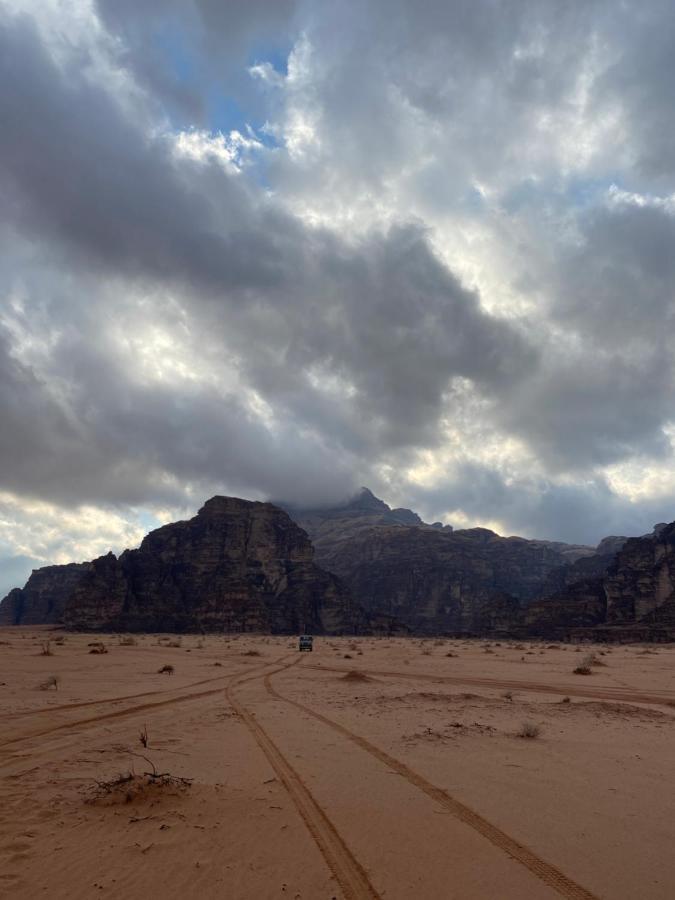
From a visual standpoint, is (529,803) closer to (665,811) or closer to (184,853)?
(665,811)

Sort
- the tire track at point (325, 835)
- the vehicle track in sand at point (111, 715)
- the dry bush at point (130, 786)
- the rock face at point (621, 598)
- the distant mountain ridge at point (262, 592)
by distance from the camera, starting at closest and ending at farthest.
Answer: the tire track at point (325, 835)
the dry bush at point (130, 786)
the vehicle track in sand at point (111, 715)
the rock face at point (621, 598)
the distant mountain ridge at point (262, 592)

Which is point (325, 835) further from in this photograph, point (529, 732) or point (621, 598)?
point (621, 598)

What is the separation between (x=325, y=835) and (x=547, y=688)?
1483 cm

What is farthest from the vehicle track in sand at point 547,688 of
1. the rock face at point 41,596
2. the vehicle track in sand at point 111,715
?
the rock face at point 41,596

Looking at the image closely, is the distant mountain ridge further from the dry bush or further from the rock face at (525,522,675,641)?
the dry bush

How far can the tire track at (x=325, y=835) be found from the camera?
13.9ft

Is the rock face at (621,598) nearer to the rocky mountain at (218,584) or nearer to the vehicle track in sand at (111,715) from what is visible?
the rocky mountain at (218,584)

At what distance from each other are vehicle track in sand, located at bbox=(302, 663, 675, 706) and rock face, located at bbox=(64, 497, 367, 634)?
103793 mm

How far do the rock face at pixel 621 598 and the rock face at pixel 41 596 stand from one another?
420 feet

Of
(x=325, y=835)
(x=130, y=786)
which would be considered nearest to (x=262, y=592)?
(x=130, y=786)

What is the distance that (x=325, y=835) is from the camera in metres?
5.17

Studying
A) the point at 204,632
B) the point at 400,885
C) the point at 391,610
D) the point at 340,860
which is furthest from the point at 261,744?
the point at 391,610

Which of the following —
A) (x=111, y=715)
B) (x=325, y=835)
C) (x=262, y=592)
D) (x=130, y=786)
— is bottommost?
(x=111, y=715)

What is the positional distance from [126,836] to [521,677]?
64.8ft
